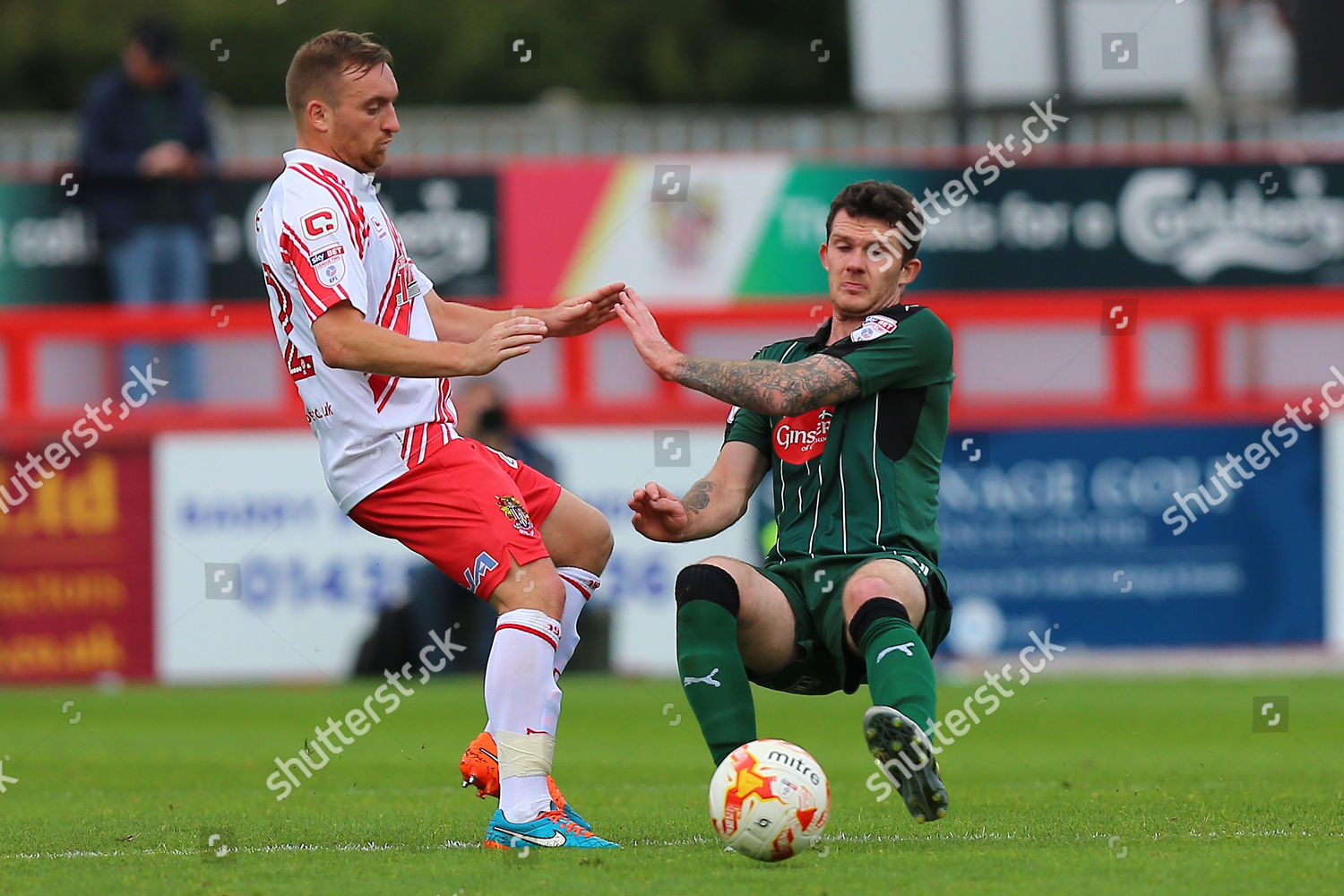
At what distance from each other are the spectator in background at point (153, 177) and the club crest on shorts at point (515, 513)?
7.03 m

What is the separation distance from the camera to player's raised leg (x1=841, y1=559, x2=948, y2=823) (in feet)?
14.3

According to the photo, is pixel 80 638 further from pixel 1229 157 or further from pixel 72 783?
pixel 1229 157

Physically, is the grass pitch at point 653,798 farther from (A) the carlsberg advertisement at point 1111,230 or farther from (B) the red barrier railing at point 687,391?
(A) the carlsberg advertisement at point 1111,230

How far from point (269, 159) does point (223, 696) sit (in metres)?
5.52

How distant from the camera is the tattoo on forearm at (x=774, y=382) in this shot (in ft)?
16.3

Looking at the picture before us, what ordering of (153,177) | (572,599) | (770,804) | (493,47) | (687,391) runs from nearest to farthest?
(770,804), (572,599), (687,391), (153,177), (493,47)

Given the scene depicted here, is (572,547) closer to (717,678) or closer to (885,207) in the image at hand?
(717,678)

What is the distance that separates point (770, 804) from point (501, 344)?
133 centimetres

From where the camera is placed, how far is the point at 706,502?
5242 mm

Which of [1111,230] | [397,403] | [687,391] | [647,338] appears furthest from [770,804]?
[1111,230]

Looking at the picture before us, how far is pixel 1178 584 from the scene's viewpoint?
11.0m

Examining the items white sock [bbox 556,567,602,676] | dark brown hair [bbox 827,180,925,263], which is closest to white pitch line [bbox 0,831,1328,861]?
white sock [bbox 556,567,602,676]

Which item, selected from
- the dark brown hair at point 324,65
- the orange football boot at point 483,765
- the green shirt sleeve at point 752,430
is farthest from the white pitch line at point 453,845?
the dark brown hair at point 324,65

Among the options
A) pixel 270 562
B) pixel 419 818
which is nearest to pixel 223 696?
pixel 270 562
